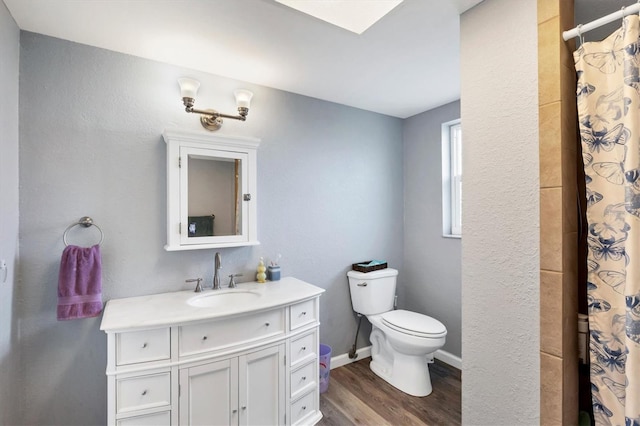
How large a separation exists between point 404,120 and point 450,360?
232 centimetres

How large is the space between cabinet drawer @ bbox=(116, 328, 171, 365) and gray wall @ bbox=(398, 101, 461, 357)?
2.22 metres

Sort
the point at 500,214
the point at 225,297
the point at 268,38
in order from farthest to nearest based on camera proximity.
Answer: the point at 225,297, the point at 268,38, the point at 500,214

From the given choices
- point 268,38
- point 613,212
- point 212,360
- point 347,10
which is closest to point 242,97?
point 268,38

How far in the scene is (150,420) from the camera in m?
1.41

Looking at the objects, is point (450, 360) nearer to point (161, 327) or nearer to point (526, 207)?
point (526, 207)

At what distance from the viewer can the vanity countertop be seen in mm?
1399

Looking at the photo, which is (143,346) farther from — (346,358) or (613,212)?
(613,212)

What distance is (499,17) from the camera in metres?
1.27

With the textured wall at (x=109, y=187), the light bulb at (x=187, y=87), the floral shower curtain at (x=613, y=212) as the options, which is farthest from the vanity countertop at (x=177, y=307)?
the floral shower curtain at (x=613, y=212)

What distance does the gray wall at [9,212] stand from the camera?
1.33 m

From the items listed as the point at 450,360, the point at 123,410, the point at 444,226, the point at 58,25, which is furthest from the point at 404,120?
the point at 123,410

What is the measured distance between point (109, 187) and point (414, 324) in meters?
2.24

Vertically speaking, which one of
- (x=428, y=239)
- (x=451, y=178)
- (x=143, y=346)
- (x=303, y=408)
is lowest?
(x=303, y=408)

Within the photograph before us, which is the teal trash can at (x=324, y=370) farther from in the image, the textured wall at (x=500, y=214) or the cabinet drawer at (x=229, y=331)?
the textured wall at (x=500, y=214)
